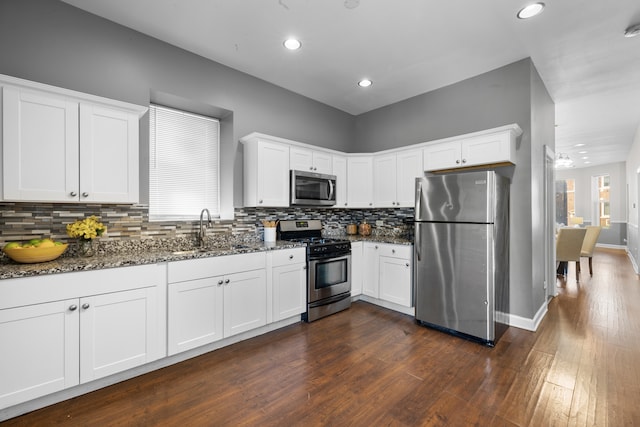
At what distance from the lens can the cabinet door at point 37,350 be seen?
1.76 metres

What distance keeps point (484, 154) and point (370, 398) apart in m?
2.65

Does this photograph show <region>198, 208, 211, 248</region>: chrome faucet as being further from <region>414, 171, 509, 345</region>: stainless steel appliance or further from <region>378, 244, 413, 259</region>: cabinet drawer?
<region>414, 171, 509, 345</region>: stainless steel appliance

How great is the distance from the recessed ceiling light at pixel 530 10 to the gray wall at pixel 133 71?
2.62m

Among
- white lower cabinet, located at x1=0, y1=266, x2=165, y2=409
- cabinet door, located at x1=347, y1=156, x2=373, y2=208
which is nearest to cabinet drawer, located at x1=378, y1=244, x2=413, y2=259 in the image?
cabinet door, located at x1=347, y1=156, x2=373, y2=208

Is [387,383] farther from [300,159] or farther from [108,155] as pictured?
[108,155]

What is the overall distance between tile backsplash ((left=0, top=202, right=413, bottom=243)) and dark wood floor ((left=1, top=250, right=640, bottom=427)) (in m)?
1.23

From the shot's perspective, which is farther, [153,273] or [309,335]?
[309,335]

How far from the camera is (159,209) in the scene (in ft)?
10.4

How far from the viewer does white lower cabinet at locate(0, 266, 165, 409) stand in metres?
1.78

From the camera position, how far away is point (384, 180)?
421 centimetres

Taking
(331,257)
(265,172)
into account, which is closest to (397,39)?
(265,172)

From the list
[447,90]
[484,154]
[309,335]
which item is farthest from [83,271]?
[447,90]

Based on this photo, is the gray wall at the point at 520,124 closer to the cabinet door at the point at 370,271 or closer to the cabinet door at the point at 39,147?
the cabinet door at the point at 370,271

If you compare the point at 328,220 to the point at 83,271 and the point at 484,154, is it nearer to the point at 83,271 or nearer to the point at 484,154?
the point at 484,154
